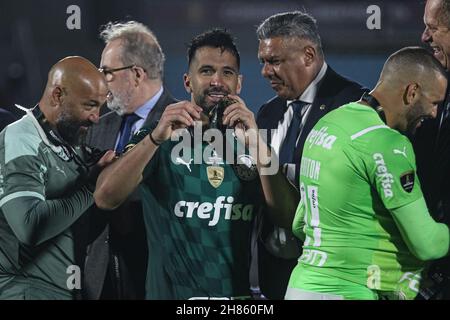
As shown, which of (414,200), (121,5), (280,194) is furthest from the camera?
(121,5)

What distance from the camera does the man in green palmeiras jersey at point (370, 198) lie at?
2.96 meters

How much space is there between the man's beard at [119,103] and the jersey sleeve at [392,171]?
1288 mm

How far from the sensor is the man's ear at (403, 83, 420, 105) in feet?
A: 10.3

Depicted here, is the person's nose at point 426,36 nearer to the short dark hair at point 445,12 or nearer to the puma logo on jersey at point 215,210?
the short dark hair at point 445,12

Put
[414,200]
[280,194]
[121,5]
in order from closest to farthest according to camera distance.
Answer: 1. [414,200]
2. [280,194]
3. [121,5]

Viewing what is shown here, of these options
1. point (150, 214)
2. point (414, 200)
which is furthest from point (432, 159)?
point (150, 214)

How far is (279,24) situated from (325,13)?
0.81ft

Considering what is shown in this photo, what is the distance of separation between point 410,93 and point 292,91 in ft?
2.08

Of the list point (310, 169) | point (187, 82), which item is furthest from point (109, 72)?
point (310, 169)

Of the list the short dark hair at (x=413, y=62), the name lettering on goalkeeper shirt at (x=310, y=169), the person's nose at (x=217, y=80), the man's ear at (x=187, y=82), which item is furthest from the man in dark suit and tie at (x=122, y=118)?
the short dark hair at (x=413, y=62)

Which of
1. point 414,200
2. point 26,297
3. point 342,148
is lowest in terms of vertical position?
point 26,297

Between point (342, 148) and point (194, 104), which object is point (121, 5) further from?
point (342, 148)

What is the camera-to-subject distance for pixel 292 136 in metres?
3.60

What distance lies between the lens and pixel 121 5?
3.70 meters
